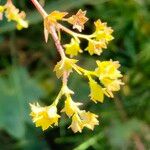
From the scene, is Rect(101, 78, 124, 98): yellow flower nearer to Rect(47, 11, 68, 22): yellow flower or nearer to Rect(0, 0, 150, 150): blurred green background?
Rect(47, 11, 68, 22): yellow flower

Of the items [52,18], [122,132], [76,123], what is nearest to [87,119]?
[76,123]

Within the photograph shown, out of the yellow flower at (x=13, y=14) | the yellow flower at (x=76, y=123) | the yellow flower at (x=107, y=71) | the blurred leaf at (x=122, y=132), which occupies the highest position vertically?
the blurred leaf at (x=122, y=132)

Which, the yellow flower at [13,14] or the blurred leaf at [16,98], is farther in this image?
the blurred leaf at [16,98]

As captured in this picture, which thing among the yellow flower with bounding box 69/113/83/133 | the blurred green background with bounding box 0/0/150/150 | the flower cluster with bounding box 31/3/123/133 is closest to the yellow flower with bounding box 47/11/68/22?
the flower cluster with bounding box 31/3/123/133

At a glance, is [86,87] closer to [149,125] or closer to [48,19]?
[149,125]

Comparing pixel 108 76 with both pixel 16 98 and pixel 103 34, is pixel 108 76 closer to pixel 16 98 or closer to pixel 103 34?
pixel 103 34

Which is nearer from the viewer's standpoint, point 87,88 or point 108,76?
point 108,76

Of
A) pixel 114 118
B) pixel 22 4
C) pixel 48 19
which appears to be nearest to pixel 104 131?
pixel 114 118

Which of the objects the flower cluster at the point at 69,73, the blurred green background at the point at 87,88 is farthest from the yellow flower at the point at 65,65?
the blurred green background at the point at 87,88

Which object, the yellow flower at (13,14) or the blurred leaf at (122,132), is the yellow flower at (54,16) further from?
the blurred leaf at (122,132)
